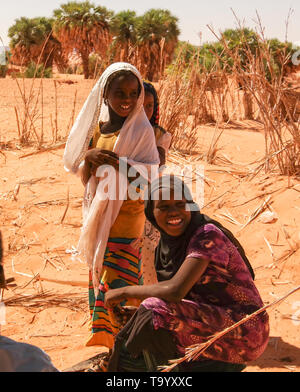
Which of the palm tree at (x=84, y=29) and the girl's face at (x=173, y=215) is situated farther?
the palm tree at (x=84, y=29)

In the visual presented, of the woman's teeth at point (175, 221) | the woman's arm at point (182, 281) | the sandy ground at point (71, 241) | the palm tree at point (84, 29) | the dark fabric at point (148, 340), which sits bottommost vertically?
the sandy ground at point (71, 241)

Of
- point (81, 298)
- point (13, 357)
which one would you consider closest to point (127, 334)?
point (13, 357)

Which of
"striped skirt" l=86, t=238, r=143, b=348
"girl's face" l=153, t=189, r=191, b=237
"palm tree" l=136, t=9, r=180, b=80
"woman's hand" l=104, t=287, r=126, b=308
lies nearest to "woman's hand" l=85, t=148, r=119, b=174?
"striped skirt" l=86, t=238, r=143, b=348

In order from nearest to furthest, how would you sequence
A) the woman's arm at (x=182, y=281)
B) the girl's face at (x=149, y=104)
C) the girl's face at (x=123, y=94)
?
1. the woman's arm at (x=182, y=281)
2. the girl's face at (x=123, y=94)
3. the girl's face at (x=149, y=104)

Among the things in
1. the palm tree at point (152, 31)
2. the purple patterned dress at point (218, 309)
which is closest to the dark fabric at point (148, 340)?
the purple patterned dress at point (218, 309)

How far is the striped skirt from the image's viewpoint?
3.01m

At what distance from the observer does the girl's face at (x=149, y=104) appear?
327 cm

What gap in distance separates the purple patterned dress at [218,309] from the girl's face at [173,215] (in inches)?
3.4

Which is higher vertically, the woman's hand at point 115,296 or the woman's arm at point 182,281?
the woman's arm at point 182,281

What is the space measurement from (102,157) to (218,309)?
1159 mm

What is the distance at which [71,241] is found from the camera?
5.25 meters

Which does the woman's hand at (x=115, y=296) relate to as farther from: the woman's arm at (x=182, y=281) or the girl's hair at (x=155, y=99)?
the girl's hair at (x=155, y=99)

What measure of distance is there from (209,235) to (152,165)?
95 cm
